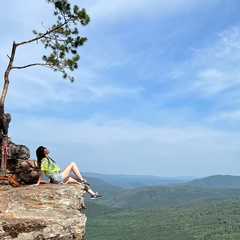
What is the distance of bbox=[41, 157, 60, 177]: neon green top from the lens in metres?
15.3

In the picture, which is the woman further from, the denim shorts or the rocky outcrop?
the rocky outcrop

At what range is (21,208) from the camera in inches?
472

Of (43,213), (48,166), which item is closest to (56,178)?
(48,166)

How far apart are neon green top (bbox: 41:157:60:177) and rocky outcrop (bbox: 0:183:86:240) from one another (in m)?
0.97

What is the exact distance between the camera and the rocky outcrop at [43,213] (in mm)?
10405

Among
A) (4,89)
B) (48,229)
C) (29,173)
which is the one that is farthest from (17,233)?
(4,89)

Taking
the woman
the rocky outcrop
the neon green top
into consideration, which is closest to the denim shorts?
the woman

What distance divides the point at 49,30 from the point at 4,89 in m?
5.18

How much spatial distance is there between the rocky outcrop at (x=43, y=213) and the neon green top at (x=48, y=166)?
0.97m

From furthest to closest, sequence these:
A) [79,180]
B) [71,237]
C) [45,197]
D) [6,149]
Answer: [6,149]
[79,180]
[45,197]
[71,237]

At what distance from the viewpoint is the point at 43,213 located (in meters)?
11.8

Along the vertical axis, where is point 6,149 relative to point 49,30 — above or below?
below

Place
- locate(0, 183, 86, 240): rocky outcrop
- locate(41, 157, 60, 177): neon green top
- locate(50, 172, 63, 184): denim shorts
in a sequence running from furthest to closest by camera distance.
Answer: locate(50, 172, 63, 184): denim shorts → locate(41, 157, 60, 177): neon green top → locate(0, 183, 86, 240): rocky outcrop

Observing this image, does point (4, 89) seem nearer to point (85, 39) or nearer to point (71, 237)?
point (85, 39)
